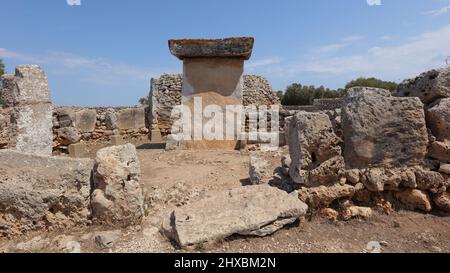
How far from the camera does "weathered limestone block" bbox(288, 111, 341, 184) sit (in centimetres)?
339

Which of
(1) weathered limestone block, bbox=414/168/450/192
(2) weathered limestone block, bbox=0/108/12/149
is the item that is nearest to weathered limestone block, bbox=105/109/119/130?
(2) weathered limestone block, bbox=0/108/12/149

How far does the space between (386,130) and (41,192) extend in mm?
3826

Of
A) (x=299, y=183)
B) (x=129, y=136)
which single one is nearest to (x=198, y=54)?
(x=129, y=136)

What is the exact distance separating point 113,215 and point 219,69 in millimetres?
5613

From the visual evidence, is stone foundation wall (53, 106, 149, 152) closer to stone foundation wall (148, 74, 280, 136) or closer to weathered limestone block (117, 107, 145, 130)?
weathered limestone block (117, 107, 145, 130)

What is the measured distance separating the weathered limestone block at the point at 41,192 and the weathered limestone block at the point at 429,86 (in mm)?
4096

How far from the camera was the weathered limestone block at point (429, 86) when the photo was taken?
3459mm

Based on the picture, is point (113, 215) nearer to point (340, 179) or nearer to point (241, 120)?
point (340, 179)

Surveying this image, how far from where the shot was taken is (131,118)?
402 inches

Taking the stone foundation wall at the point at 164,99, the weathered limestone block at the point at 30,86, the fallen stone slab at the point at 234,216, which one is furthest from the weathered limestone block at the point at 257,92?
the fallen stone slab at the point at 234,216

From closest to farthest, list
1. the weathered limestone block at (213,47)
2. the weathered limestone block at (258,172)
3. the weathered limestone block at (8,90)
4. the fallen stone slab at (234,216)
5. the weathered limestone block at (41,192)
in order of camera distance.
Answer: the fallen stone slab at (234,216) → the weathered limestone block at (41,192) → the weathered limestone block at (258,172) → the weathered limestone block at (8,90) → the weathered limestone block at (213,47)

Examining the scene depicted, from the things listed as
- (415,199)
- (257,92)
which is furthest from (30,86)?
(257,92)

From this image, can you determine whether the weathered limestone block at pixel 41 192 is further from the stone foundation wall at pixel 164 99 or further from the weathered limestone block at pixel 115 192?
the stone foundation wall at pixel 164 99

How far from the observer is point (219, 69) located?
7.87 m
